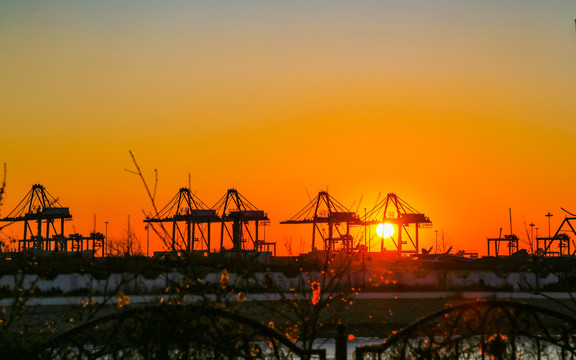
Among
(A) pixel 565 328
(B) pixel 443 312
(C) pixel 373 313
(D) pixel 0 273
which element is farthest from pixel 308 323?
(D) pixel 0 273

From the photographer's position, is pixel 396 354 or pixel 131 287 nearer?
pixel 396 354

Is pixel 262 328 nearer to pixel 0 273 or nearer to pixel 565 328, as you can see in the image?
pixel 565 328

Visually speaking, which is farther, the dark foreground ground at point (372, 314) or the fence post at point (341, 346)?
the dark foreground ground at point (372, 314)

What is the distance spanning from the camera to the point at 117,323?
7680mm

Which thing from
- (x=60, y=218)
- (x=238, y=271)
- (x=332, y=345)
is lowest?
(x=332, y=345)

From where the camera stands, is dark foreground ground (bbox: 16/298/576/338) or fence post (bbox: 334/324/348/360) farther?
dark foreground ground (bbox: 16/298/576/338)

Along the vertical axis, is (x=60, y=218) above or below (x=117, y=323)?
above

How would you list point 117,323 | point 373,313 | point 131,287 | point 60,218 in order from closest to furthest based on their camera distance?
1. point 117,323
2. point 373,313
3. point 131,287
4. point 60,218

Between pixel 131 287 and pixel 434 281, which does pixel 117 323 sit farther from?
pixel 434 281

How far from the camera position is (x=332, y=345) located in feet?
59.0

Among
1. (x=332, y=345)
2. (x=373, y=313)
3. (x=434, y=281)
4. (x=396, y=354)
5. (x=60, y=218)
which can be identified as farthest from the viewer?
(x=60, y=218)

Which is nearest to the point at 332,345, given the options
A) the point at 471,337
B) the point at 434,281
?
the point at 471,337

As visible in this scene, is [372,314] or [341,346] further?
[372,314]

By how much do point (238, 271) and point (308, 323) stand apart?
36.9 inches
